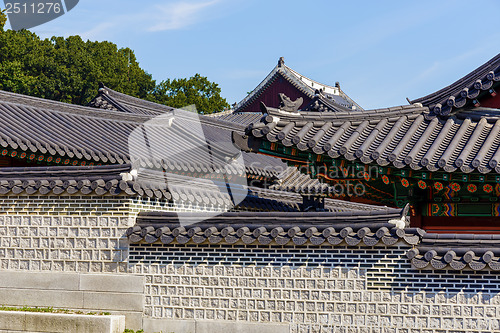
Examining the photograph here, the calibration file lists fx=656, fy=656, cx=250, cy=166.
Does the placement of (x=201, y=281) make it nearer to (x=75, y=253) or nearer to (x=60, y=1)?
(x=75, y=253)

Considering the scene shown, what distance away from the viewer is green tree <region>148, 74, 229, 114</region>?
5369cm

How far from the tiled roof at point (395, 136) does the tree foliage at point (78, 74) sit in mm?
42797

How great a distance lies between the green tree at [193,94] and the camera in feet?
176

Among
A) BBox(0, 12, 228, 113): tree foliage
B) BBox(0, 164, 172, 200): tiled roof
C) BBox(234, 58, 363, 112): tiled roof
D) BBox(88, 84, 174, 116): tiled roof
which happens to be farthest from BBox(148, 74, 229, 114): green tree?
BBox(0, 164, 172, 200): tiled roof

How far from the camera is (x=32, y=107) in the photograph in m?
17.4

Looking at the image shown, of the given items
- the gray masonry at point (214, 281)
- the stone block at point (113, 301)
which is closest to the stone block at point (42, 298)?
the gray masonry at point (214, 281)

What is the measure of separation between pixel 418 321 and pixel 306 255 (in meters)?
1.72

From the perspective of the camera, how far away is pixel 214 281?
31.4 ft

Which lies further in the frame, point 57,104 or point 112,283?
point 57,104

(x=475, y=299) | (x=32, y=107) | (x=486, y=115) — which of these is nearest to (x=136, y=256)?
(x=475, y=299)

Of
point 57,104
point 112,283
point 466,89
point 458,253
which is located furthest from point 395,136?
point 57,104

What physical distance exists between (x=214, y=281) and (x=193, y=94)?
152 ft

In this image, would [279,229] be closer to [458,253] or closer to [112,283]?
[458,253]

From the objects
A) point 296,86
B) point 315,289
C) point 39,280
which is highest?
point 296,86
